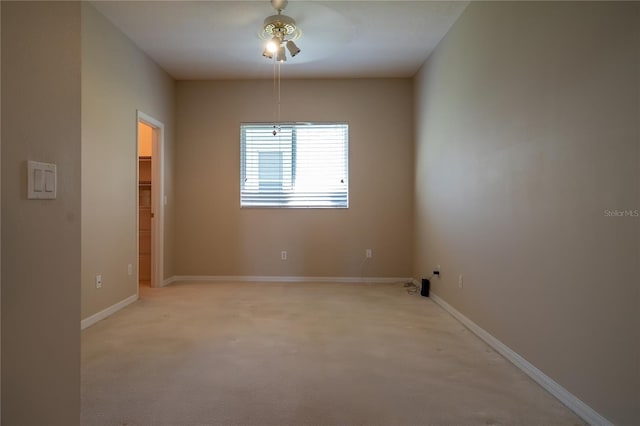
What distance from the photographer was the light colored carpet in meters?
1.69

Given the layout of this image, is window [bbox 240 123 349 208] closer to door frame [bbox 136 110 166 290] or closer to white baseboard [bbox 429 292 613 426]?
door frame [bbox 136 110 166 290]

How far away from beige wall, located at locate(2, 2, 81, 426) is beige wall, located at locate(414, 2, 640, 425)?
207 centimetres

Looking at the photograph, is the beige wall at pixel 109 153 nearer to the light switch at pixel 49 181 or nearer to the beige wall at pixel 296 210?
the beige wall at pixel 296 210

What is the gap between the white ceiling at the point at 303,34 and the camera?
302 cm

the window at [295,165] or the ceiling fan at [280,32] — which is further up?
the ceiling fan at [280,32]

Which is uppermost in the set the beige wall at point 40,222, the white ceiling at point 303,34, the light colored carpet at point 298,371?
the white ceiling at point 303,34

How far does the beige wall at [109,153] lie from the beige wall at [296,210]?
972 mm

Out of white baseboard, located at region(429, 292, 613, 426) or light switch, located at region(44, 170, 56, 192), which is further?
white baseboard, located at region(429, 292, 613, 426)

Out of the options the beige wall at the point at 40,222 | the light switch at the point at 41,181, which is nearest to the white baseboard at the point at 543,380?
the beige wall at the point at 40,222

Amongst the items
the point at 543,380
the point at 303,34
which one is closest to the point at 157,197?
the point at 303,34

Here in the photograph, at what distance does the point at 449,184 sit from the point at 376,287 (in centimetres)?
172

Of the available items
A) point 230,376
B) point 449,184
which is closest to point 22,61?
point 230,376

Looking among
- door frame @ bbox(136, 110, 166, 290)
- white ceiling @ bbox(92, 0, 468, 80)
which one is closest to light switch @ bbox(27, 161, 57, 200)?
white ceiling @ bbox(92, 0, 468, 80)

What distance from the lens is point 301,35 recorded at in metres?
3.48
